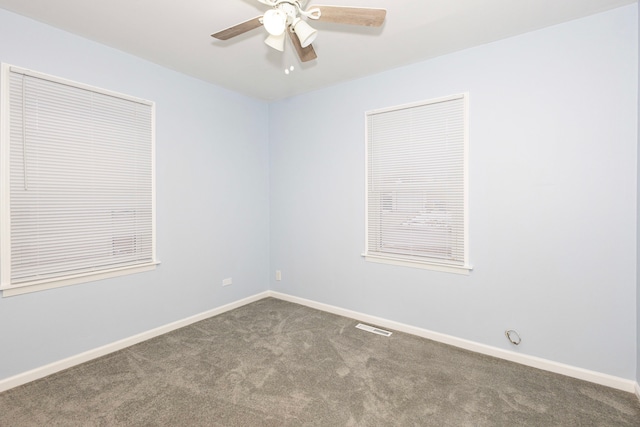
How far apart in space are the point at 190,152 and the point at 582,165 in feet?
11.7

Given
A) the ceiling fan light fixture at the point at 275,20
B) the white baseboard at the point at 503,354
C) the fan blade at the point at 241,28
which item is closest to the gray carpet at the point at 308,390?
the white baseboard at the point at 503,354

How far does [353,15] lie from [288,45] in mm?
1078

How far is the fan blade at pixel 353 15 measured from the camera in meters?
1.62

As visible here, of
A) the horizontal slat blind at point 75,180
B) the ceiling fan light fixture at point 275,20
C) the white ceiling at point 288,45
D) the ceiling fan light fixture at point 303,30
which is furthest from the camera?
the horizontal slat blind at point 75,180

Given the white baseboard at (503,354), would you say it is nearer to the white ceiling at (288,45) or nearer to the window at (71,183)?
the window at (71,183)

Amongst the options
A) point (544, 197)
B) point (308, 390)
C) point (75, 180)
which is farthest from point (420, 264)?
point (75, 180)

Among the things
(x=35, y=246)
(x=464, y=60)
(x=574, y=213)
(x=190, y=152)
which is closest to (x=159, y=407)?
(x=35, y=246)

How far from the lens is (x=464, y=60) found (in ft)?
8.66

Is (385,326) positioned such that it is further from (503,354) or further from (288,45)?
(288,45)

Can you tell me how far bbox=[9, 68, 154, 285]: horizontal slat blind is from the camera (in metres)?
2.18

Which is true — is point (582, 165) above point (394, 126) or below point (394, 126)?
below

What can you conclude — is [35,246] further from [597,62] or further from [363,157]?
[597,62]

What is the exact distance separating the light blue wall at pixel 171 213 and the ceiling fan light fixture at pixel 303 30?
1881 millimetres

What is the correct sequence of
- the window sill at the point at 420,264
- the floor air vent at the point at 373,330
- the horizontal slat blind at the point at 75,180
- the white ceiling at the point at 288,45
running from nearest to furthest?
the white ceiling at the point at 288,45, the horizontal slat blind at the point at 75,180, the window sill at the point at 420,264, the floor air vent at the point at 373,330
